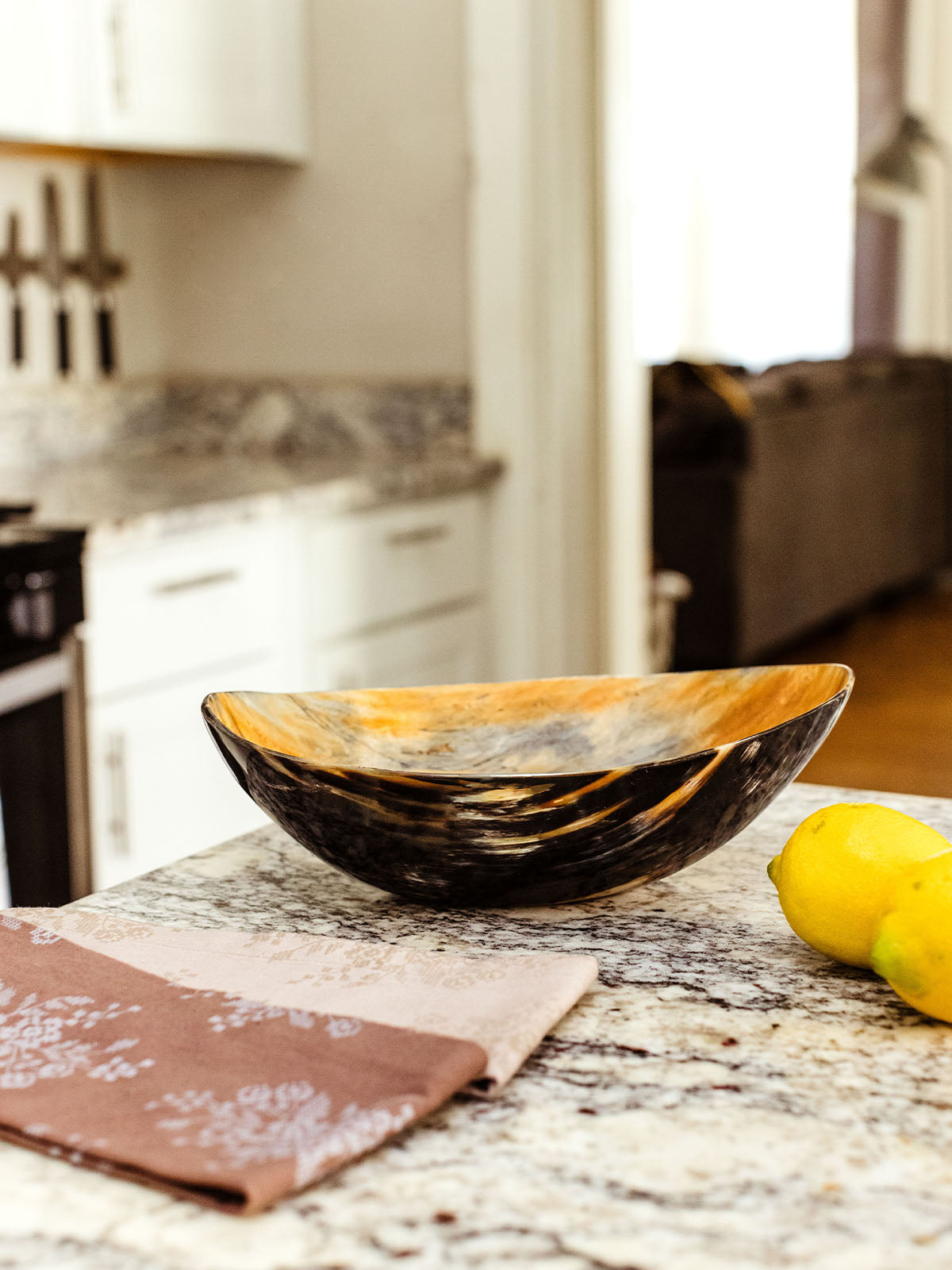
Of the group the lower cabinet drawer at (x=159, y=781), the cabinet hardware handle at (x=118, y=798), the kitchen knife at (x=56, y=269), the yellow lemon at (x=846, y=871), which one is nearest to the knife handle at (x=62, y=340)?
the kitchen knife at (x=56, y=269)

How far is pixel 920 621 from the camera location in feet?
18.6

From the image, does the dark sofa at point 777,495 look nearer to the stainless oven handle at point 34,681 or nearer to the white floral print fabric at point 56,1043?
the stainless oven handle at point 34,681

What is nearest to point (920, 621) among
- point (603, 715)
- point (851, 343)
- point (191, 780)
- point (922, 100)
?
point (851, 343)

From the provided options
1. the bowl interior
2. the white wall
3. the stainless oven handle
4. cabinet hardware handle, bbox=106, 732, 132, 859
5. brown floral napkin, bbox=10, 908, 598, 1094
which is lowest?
cabinet hardware handle, bbox=106, 732, 132, 859

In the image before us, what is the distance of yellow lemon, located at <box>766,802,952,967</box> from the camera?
648 millimetres

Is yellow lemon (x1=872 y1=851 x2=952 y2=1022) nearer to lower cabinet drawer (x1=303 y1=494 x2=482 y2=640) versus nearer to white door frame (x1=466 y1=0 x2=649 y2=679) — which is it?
lower cabinet drawer (x1=303 y1=494 x2=482 y2=640)

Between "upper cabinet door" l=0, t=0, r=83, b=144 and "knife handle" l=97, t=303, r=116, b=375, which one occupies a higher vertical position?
"upper cabinet door" l=0, t=0, r=83, b=144

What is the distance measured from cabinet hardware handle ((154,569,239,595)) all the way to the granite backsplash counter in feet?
0.29

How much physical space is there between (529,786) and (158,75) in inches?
85.7

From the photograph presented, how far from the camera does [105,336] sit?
2939 mm

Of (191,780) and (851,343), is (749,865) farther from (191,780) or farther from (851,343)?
(851,343)

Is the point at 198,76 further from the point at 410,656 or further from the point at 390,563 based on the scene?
the point at 410,656

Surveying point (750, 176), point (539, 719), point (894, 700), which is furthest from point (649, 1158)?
point (750, 176)

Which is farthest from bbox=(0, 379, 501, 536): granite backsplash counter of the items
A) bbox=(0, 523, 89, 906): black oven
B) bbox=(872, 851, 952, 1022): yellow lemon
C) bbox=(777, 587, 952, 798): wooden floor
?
bbox=(872, 851, 952, 1022): yellow lemon
